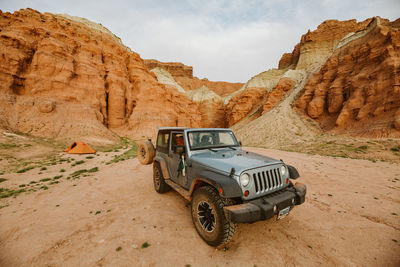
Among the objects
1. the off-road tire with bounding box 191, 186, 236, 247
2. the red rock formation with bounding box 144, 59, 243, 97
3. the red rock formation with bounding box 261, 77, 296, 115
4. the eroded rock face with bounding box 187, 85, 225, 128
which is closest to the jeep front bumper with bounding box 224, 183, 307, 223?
the off-road tire with bounding box 191, 186, 236, 247

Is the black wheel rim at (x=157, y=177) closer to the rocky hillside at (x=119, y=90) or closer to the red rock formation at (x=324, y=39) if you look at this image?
the rocky hillside at (x=119, y=90)

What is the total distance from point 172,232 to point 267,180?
7.19 ft

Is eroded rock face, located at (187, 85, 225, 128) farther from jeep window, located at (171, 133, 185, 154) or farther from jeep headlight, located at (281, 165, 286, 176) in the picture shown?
jeep headlight, located at (281, 165, 286, 176)

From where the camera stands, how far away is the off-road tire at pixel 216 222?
2.54 m

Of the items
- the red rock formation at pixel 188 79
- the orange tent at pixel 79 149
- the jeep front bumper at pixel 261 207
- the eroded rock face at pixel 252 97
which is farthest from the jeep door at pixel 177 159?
the red rock formation at pixel 188 79

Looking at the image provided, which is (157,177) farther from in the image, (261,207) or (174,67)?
(174,67)

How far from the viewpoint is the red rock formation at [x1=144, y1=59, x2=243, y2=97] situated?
8736 cm

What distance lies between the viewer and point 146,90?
29750 mm

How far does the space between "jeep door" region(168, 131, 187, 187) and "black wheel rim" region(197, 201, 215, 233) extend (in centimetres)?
79

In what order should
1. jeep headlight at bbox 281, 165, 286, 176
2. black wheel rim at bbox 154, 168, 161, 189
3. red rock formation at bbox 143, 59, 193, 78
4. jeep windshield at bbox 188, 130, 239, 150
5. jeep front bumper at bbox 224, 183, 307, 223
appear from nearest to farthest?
1. jeep front bumper at bbox 224, 183, 307, 223
2. jeep headlight at bbox 281, 165, 286, 176
3. jeep windshield at bbox 188, 130, 239, 150
4. black wheel rim at bbox 154, 168, 161, 189
5. red rock formation at bbox 143, 59, 193, 78

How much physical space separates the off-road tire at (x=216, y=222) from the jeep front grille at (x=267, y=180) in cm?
58

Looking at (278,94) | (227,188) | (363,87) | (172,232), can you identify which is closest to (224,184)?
(227,188)

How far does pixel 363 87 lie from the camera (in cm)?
1922

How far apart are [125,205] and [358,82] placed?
29.6 meters
